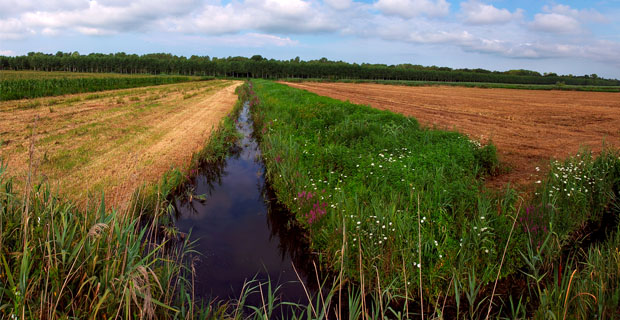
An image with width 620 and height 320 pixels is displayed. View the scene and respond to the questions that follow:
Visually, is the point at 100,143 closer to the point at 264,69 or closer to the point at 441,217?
the point at 441,217

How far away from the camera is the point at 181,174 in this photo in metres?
7.61

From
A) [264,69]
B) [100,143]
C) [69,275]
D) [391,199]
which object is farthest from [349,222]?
[264,69]

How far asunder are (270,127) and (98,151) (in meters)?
5.34

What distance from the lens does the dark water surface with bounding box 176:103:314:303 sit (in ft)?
14.0

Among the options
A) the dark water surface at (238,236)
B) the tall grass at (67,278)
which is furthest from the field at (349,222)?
the dark water surface at (238,236)

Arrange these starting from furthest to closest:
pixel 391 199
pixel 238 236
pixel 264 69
→ 1. pixel 264 69
2. pixel 238 236
3. pixel 391 199

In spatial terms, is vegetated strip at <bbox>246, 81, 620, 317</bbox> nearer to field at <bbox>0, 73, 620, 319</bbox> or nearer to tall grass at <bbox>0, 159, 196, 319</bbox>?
field at <bbox>0, 73, 620, 319</bbox>

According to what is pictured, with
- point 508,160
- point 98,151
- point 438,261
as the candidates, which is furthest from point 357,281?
point 98,151

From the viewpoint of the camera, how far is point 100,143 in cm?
981

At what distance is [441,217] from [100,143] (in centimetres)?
964

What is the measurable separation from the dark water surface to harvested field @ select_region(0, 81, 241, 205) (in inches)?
45.5

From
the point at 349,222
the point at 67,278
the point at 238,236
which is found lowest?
the point at 238,236

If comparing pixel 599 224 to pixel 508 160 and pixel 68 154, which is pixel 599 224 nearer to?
pixel 508 160

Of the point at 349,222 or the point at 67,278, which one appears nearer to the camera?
the point at 67,278
